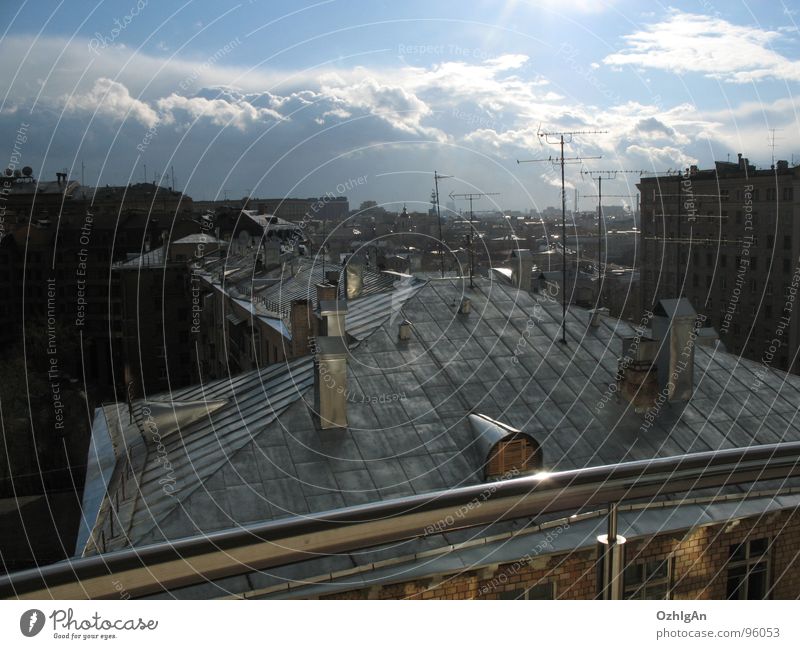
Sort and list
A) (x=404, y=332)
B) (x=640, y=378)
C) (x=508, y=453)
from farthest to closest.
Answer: (x=404, y=332) < (x=640, y=378) < (x=508, y=453)

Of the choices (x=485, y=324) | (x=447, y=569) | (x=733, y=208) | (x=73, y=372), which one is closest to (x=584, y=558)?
(x=447, y=569)

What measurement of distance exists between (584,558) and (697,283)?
65.4ft

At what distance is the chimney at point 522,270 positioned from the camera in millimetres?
9383

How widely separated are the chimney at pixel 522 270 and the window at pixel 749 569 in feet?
15.6

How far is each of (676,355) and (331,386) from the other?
Answer: 2.65 metres

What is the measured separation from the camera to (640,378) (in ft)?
20.4

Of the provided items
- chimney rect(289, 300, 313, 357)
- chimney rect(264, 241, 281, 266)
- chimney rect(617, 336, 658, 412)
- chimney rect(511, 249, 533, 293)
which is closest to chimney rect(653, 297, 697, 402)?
chimney rect(617, 336, 658, 412)

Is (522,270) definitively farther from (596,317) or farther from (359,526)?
(359,526)

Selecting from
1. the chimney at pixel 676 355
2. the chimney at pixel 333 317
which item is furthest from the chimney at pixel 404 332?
the chimney at pixel 676 355

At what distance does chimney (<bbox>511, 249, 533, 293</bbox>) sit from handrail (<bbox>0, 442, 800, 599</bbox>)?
25.9 ft

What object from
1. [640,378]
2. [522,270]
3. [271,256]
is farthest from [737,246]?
[640,378]

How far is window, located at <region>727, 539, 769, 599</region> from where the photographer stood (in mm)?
4691

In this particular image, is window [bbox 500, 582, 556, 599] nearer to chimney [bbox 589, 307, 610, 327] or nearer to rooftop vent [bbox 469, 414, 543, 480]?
rooftop vent [bbox 469, 414, 543, 480]
